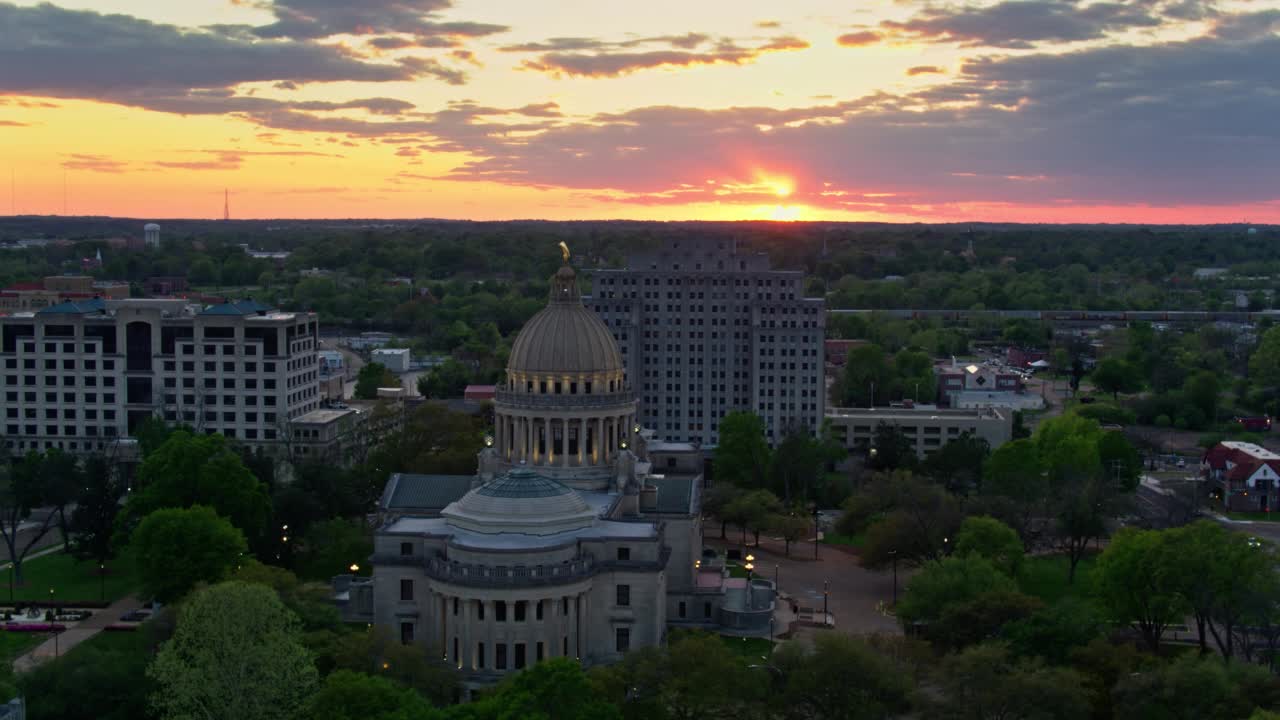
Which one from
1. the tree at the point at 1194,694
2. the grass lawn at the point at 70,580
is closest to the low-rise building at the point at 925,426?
the grass lawn at the point at 70,580

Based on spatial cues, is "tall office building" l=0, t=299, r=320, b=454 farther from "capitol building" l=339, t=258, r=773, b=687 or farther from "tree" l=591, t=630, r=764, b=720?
"tree" l=591, t=630, r=764, b=720

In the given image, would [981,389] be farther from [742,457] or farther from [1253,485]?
[742,457]

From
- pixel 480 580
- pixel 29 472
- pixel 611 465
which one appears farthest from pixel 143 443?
pixel 480 580

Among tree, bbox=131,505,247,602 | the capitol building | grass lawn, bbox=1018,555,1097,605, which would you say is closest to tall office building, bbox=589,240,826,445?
grass lawn, bbox=1018,555,1097,605

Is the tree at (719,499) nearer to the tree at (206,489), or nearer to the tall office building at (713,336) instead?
the tree at (206,489)

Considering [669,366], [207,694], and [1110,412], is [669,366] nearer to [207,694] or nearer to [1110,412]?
[1110,412]
